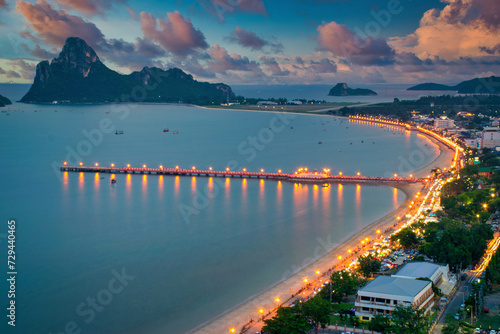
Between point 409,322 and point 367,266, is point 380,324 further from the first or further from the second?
point 367,266

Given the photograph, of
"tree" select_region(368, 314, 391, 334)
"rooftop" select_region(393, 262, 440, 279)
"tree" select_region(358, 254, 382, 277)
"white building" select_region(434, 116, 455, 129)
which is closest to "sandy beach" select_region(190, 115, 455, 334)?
"tree" select_region(358, 254, 382, 277)

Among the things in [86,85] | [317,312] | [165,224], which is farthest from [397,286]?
[86,85]

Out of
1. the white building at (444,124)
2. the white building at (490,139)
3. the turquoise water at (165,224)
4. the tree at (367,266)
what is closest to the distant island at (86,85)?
the white building at (444,124)

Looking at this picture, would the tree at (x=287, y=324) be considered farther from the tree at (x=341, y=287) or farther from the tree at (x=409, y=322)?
the tree at (x=409, y=322)

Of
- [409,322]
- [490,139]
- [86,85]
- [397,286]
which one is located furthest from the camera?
[86,85]

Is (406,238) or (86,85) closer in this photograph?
(406,238)
